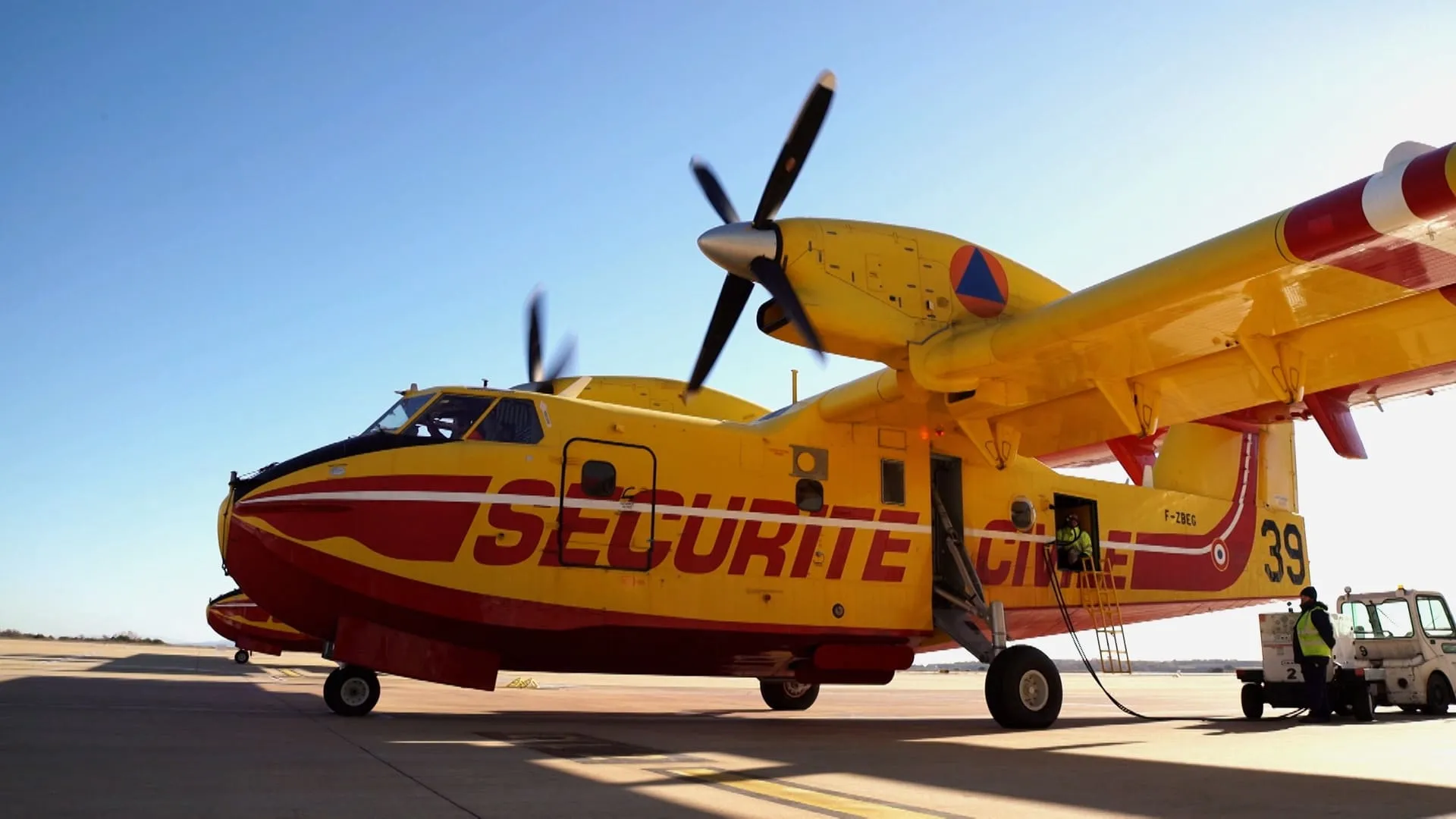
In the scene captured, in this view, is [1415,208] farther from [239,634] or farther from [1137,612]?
[239,634]

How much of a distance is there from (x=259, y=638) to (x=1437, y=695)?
21763 mm

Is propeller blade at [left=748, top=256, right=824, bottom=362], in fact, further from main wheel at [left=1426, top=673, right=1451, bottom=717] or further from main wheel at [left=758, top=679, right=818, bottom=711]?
main wheel at [left=1426, top=673, right=1451, bottom=717]

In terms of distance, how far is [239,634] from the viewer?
21.8 meters

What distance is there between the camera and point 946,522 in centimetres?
1249

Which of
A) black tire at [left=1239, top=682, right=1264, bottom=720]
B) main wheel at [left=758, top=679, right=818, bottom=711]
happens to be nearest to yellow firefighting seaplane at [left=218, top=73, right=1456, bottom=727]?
black tire at [left=1239, top=682, right=1264, bottom=720]

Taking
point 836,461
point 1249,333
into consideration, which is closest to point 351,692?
point 836,461

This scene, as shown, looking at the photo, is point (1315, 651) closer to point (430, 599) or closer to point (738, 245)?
point (738, 245)

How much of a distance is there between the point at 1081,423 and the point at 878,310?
12.1ft

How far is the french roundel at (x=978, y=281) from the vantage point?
35.1ft

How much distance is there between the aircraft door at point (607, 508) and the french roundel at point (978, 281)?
13.0 feet

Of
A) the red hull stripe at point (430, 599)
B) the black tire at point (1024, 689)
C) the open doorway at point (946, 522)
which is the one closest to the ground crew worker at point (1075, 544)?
the open doorway at point (946, 522)

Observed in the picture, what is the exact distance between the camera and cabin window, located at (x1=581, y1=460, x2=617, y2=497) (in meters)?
10.3

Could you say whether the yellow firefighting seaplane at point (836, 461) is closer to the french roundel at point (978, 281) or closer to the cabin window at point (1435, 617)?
the french roundel at point (978, 281)

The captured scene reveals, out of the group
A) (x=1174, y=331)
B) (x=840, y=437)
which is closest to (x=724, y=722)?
(x=840, y=437)
